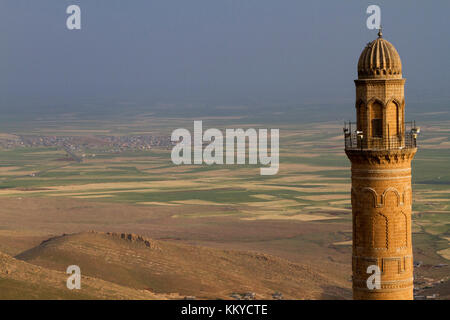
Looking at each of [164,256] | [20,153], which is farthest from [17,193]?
[20,153]

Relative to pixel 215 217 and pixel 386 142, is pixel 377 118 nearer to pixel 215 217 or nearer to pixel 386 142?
pixel 386 142

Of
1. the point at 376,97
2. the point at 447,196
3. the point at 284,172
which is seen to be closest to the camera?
the point at 376,97

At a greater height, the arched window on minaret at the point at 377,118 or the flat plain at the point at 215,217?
the arched window on minaret at the point at 377,118

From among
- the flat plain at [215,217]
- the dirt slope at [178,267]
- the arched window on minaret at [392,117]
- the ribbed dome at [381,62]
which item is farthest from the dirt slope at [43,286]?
the ribbed dome at [381,62]

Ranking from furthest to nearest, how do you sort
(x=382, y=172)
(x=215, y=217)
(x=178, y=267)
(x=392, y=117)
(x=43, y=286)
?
(x=215, y=217) < (x=178, y=267) < (x=43, y=286) < (x=382, y=172) < (x=392, y=117)

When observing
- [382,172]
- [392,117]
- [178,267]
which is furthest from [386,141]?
[178,267]

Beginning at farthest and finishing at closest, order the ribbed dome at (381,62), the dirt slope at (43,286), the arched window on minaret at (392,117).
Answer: the dirt slope at (43,286) < the arched window on minaret at (392,117) < the ribbed dome at (381,62)

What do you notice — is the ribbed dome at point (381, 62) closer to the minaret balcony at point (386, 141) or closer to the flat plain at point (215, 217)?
the minaret balcony at point (386, 141)

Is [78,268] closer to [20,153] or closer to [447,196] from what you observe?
[447,196]
